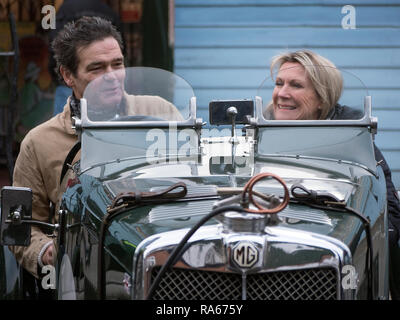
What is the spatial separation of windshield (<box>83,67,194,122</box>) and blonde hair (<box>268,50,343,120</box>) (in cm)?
46

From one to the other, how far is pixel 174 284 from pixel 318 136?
1.09 meters

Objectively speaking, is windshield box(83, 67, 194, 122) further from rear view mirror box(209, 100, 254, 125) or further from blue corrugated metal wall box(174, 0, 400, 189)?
blue corrugated metal wall box(174, 0, 400, 189)

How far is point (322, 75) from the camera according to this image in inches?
147

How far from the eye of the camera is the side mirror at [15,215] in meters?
3.46

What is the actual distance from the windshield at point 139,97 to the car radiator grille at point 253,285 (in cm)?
101

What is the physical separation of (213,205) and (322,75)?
1.14m

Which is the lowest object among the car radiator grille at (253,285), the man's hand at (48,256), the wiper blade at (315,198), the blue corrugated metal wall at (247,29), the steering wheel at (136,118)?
the man's hand at (48,256)

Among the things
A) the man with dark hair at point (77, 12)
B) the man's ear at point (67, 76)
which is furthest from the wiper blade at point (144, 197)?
the man with dark hair at point (77, 12)

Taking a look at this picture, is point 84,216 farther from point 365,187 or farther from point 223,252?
point 365,187

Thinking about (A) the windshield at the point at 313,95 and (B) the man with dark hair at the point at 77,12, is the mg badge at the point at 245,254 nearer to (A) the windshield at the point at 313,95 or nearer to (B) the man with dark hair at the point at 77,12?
(A) the windshield at the point at 313,95

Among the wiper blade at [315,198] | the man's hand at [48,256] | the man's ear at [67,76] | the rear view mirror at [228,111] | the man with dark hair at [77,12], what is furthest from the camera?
the man with dark hair at [77,12]

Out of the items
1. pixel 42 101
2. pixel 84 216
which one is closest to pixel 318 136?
pixel 84 216

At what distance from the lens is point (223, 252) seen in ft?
9.16

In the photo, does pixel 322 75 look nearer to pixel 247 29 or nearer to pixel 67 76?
pixel 67 76
